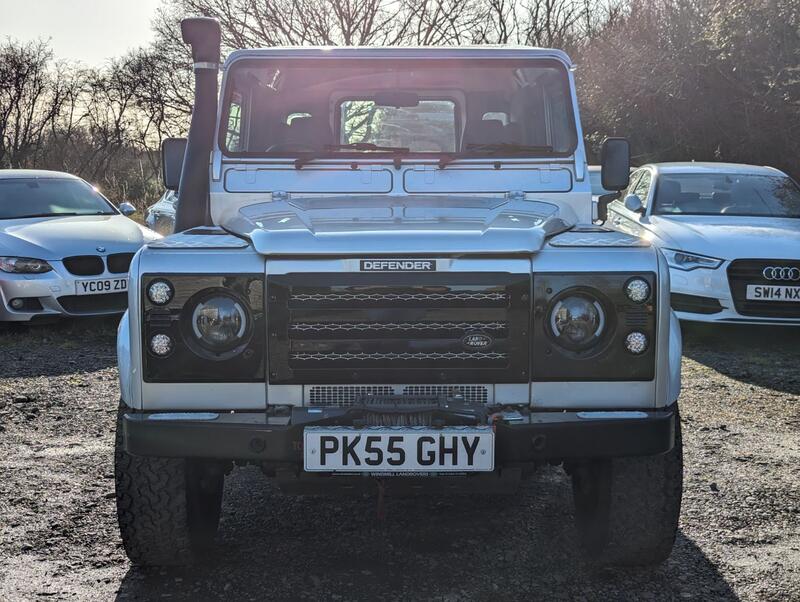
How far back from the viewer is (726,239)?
7914mm

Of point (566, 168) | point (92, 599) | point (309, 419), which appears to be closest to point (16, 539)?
point (92, 599)

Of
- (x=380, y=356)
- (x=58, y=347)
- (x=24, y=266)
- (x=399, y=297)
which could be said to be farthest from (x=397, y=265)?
(x=24, y=266)

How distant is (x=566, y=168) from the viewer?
4379mm

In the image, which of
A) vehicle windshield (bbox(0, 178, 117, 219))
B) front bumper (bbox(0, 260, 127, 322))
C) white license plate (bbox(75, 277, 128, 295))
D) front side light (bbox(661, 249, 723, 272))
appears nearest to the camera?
front side light (bbox(661, 249, 723, 272))

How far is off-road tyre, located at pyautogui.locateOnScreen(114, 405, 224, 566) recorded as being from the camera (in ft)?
10.6

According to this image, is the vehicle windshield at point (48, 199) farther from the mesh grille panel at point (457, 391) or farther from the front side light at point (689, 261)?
the mesh grille panel at point (457, 391)

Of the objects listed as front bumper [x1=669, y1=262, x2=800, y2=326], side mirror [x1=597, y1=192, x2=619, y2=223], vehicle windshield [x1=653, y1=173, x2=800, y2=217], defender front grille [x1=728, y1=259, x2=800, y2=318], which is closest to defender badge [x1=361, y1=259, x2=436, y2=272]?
front bumper [x1=669, y1=262, x2=800, y2=326]

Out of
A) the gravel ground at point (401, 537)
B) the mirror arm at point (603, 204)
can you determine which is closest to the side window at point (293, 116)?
the gravel ground at point (401, 537)

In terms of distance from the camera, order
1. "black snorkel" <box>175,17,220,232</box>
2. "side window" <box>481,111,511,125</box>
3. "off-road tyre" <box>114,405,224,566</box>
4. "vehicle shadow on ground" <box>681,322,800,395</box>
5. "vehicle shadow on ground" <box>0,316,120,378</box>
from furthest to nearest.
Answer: "vehicle shadow on ground" <box>0,316,120,378</box>
"vehicle shadow on ground" <box>681,322,800,395</box>
"side window" <box>481,111,511,125</box>
"black snorkel" <box>175,17,220,232</box>
"off-road tyre" <box>114,405,224,566</box>

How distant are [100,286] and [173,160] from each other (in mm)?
4092

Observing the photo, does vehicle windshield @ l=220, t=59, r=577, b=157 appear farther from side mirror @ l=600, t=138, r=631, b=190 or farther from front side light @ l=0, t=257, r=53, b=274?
front side light @ l=0, t=257, r=53, b=274

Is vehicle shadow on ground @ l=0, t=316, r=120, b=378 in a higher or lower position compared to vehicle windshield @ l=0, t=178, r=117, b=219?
lower

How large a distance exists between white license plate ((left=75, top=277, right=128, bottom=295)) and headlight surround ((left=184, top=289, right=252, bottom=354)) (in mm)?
5582

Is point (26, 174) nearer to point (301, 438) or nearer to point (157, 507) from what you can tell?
point (157, 507)
